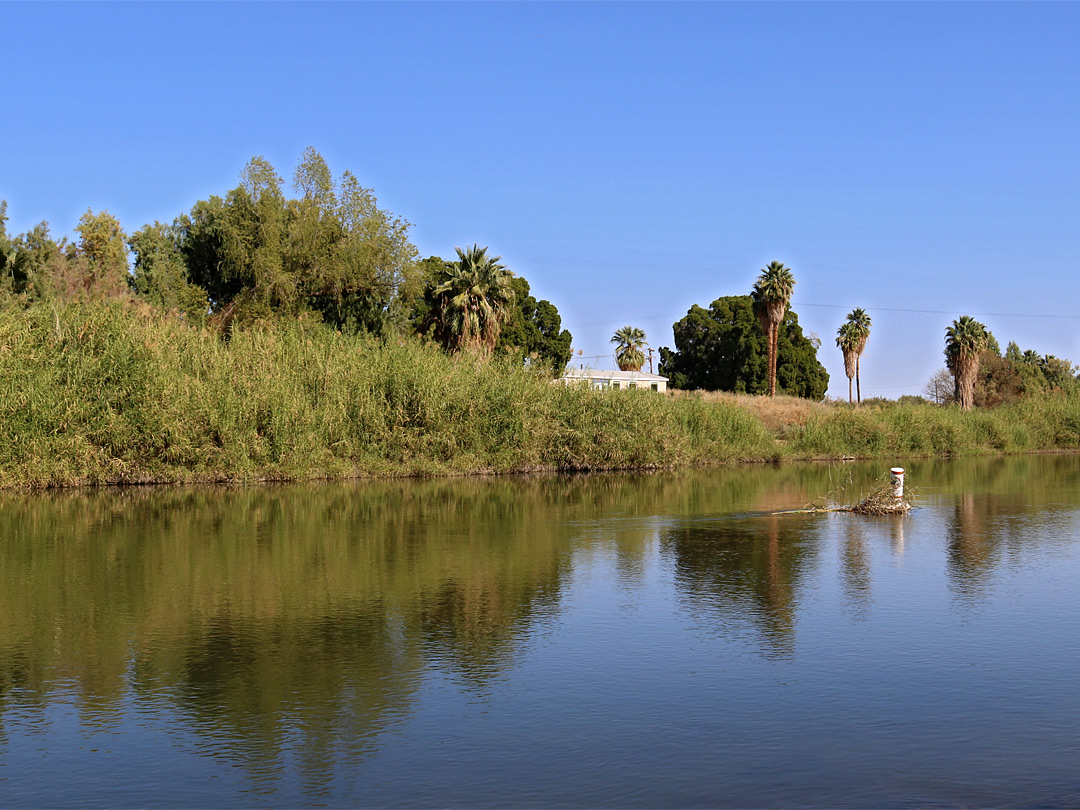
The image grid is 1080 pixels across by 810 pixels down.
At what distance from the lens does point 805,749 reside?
6984mm

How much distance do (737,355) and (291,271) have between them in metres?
49.1

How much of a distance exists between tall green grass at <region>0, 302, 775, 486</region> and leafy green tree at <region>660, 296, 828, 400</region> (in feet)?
155

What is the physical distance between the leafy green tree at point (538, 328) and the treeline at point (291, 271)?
70.6 ft

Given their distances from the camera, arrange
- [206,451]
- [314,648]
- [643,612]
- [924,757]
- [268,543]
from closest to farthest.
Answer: [924,757]
[314,648]
[643,612]
[268,543]
[206,451]

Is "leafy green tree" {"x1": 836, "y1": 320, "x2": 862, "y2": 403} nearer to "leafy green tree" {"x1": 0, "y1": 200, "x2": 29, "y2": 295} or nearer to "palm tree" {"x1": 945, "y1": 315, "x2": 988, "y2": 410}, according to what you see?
"palm tree" {"x1": 945, "y1": 315, "x2": 988, "y2": 410}

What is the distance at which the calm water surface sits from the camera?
6.45 m

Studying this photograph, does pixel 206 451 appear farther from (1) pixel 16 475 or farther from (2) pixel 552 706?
(2) pixel 552 706

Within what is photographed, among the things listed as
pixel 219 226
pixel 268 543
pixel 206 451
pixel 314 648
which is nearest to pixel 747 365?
pixel 219 226

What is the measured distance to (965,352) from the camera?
74938 millimetres

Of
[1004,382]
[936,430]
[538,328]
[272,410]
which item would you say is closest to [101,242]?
[538,328]

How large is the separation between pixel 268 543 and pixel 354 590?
17.3 ft

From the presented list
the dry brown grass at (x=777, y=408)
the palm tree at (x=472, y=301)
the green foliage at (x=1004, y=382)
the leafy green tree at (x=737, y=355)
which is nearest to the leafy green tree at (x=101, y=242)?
the palm tree at (x=472, y=301)

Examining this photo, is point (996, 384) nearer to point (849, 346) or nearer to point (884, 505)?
point (849, 346)

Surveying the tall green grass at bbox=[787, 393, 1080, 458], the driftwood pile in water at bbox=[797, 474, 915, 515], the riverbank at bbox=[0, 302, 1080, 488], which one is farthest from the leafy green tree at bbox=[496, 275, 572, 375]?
the driftwood pile in water at bbox=[797, 474, 915, 515]
